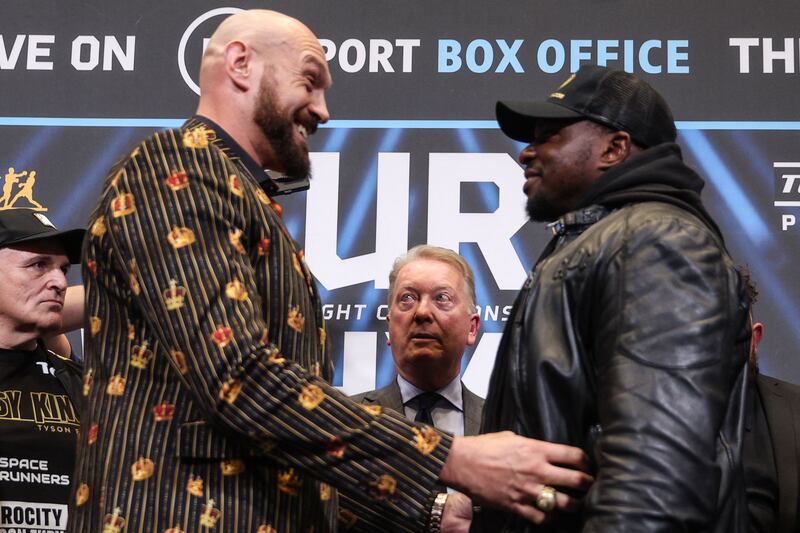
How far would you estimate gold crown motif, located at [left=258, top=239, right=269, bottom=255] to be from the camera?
6.24ft

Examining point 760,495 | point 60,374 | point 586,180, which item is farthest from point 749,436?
point 60,374

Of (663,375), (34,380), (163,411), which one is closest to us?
(663,375)

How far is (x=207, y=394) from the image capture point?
5.77ft

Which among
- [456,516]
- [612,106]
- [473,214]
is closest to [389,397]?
[473,214]

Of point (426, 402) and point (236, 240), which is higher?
point (236, 240)

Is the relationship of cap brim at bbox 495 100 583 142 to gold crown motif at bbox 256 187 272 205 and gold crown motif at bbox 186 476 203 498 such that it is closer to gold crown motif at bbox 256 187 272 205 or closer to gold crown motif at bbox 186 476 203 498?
gold crown motif at bbox 256 187 272 205

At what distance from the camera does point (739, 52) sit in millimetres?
3865

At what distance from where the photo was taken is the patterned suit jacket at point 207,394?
5.82 ft

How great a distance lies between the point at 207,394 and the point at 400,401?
1.85m

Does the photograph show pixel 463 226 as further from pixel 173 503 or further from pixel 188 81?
pixel 173 503

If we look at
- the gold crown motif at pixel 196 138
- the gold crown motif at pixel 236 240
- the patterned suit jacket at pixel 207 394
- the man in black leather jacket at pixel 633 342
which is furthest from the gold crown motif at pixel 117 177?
the man in black leather jacket at pixel 633 342

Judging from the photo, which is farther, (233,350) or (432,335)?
(432,335)

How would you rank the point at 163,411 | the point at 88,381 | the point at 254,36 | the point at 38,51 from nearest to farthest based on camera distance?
the point at 163,411 → the point at 88,381 → the point at 254,36 → the point at 38,51

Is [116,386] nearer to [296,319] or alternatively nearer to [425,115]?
[296,319]
